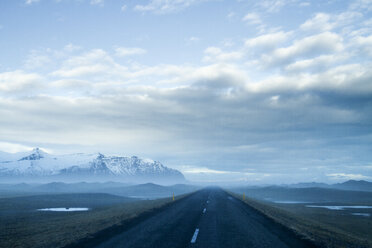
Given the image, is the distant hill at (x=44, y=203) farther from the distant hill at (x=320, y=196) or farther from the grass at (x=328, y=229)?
the distant hill at (x=320, y=196)

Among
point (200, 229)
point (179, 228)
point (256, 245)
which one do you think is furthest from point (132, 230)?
point (256, 245)

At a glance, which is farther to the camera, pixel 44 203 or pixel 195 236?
pixel 44 203

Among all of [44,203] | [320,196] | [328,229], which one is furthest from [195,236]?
[320,196]

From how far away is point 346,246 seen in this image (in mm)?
13320

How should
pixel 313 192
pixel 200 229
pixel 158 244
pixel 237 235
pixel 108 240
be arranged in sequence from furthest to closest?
pixel 313 192
pixel 200 229
pixel 237 235
pixel 108 240
pixel 158 244

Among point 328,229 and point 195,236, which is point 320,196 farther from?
point 195,236

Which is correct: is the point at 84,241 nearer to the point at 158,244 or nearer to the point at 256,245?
the point at 158,244

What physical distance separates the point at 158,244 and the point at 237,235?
14.7 feet

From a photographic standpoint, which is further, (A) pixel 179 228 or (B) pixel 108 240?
(A) pixel 179 228

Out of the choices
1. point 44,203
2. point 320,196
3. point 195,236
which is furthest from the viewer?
point 320,196

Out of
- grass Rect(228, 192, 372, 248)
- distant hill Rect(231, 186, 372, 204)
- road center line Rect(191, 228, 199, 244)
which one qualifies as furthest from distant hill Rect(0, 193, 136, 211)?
distant hill Rect(231, 186, 372, 204)

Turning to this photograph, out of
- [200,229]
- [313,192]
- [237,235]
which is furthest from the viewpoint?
[313,192]

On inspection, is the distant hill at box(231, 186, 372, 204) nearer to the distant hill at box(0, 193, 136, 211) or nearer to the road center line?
the distant hill at box(0, 193, 136, 211)

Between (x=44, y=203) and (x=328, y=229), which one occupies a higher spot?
(x=328, y=229)
